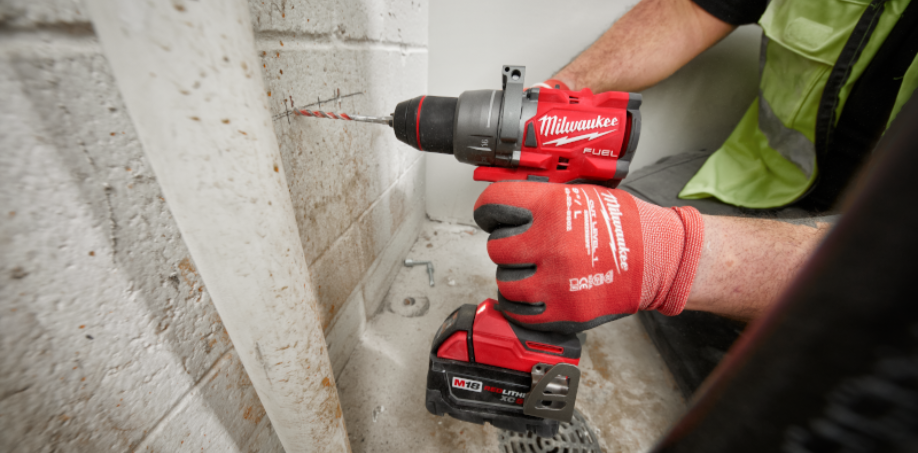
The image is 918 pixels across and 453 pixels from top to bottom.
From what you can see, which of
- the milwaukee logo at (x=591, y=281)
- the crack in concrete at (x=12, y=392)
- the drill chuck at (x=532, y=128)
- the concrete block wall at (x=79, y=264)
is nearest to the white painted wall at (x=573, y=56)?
the drill chuck at (x=532, y=128)

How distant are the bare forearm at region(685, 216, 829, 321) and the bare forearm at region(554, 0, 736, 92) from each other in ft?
2.05

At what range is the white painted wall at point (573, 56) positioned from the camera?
1.10 m

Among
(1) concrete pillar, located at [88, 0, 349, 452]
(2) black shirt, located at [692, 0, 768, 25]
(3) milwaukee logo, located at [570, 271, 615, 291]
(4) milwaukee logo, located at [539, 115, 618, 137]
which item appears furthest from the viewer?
(2) black shirt, located at [692, 0, 768, 25]

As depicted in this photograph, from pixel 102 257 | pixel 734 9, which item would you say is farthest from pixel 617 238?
pixel 734 9

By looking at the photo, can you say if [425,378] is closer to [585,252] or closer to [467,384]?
[467,384]

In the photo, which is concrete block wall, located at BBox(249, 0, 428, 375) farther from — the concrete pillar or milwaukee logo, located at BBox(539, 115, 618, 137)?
milwaukee logo, located at BBox(539, 115, 618, 137)

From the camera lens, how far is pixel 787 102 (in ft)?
3.10

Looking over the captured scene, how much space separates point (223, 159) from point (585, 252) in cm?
47

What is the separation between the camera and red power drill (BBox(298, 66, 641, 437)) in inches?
25.2

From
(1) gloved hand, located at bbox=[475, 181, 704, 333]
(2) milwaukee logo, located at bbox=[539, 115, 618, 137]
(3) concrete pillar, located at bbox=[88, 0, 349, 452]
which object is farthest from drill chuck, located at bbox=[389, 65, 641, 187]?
(3) concrete pillar, located at bbox=[88, 0, 349, 452]

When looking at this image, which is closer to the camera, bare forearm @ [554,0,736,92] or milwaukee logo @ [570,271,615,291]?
milwaukee logo @ [570,271,615,291]

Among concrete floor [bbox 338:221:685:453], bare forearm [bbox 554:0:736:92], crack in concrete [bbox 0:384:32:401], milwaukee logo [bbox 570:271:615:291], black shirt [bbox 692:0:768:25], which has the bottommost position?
concrete floor [bbox 338:221:685:453]

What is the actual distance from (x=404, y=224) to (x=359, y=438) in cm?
71

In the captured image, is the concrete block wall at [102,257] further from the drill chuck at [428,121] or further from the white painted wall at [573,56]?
the white painted wall at [573,56]
